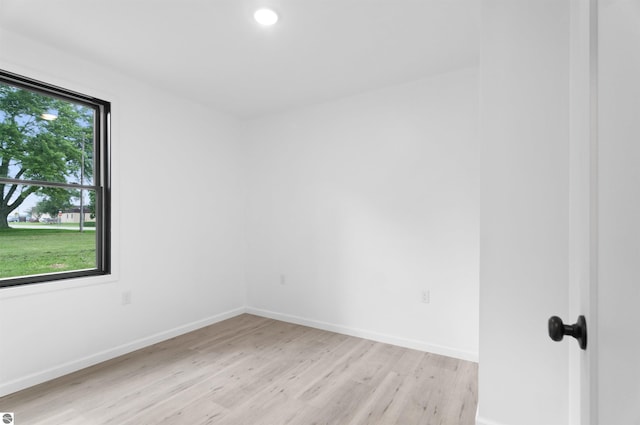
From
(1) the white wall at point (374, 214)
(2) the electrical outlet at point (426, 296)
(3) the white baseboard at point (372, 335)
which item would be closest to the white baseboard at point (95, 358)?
(3) the white baseboard at point (372, 335)

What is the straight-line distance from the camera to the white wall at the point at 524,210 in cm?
156

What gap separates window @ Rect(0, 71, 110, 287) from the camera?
2.40 m

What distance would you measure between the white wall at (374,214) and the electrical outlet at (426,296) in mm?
38

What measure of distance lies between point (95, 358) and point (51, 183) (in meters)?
1.49

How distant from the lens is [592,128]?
0.65 m

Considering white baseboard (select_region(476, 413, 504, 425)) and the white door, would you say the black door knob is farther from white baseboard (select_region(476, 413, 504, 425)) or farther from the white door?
white baseboard (select_region(476, 413, 504, 425))

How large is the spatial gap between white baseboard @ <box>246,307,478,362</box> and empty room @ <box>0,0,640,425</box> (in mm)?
23

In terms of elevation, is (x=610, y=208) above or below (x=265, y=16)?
below

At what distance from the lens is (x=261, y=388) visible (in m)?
2.33

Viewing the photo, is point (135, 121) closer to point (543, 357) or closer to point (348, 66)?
point (348, 66)

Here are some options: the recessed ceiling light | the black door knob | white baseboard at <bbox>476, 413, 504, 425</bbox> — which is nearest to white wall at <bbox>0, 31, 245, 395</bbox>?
the recessed ceiling light

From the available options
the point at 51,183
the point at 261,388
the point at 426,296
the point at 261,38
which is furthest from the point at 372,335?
the point at 51,183

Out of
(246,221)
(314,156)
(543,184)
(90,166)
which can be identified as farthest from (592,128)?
(246,221)

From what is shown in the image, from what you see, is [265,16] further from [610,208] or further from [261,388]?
[261,388]
